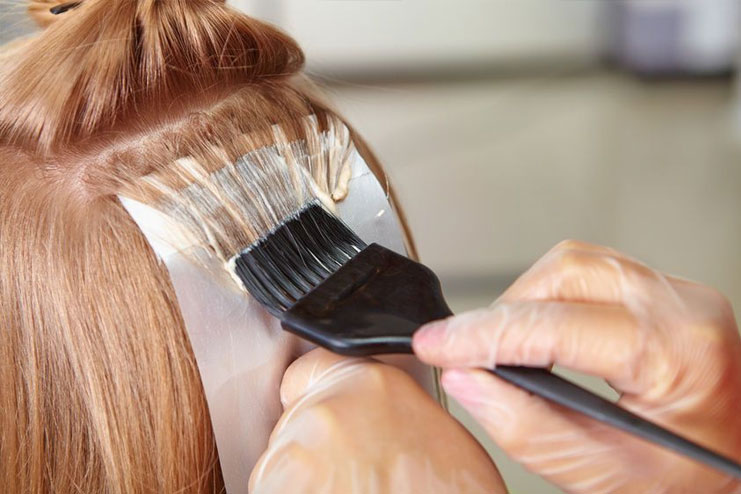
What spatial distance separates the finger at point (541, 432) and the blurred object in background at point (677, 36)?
1.96m

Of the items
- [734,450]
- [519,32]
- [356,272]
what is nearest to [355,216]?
[356,272]

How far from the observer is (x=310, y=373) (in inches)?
26.2

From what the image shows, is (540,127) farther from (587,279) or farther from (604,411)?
(604,411)

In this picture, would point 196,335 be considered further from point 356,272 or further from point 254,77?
point 254,77

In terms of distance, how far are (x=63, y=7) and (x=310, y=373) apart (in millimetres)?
493

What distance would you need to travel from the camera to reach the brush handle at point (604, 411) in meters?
0.47

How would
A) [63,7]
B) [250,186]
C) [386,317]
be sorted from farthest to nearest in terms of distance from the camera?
[63,7]
[250,186]
[386,317]

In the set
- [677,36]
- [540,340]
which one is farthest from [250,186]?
[677,36]

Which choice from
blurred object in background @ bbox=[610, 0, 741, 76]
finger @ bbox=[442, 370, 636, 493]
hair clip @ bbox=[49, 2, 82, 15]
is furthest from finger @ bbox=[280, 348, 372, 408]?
blurred object in background @ bbox=[610, 0, 741, 76]

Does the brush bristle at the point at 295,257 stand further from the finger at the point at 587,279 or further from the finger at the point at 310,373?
the finger at the point at 587,279

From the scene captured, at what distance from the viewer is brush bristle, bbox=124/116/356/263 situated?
2.20ft

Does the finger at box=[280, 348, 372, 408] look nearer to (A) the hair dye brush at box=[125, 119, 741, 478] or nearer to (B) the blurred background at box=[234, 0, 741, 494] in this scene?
(A) the hair dye brush at box=[125, 119, 741, 478]

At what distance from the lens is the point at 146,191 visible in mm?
674

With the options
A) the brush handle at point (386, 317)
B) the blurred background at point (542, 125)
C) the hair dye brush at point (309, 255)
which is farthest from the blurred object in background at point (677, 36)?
the brush handle at point (386, 317)
